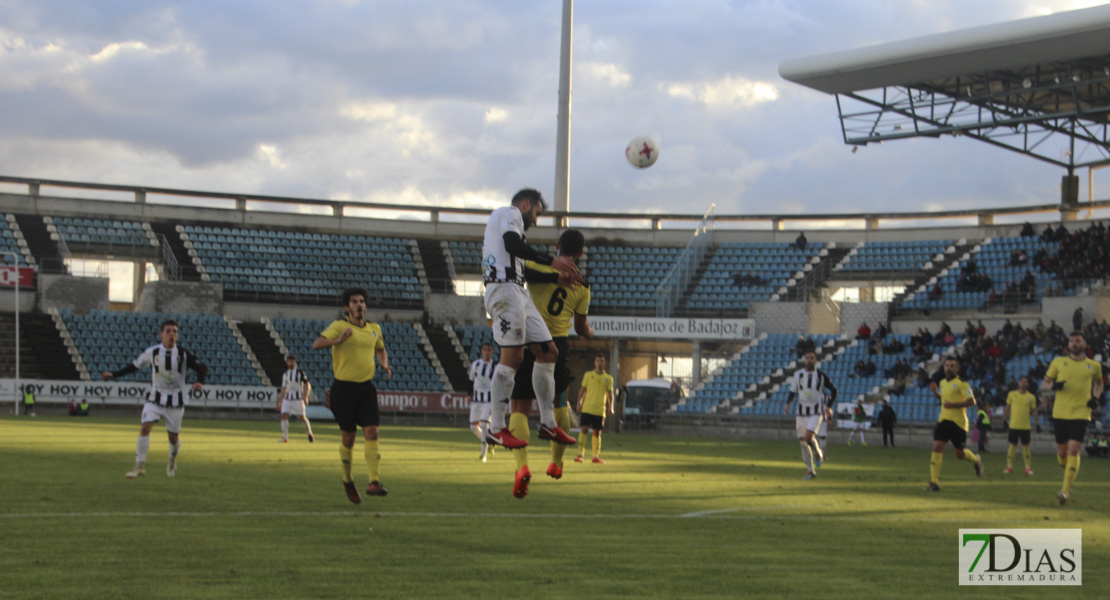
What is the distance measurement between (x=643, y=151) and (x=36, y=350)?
27.0 metres

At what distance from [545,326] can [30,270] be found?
1541 inches

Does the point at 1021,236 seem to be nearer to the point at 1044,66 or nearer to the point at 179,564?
the point at 1044,66

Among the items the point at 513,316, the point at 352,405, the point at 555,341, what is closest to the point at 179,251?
the point at 352,405

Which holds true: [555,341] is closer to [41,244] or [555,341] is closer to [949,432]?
[949,432]

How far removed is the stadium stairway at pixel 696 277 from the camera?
47.9 metres

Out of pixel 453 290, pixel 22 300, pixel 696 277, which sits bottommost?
pixel 22 300

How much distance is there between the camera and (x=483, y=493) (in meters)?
13.8

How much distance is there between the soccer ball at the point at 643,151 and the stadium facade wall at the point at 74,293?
77.7ft

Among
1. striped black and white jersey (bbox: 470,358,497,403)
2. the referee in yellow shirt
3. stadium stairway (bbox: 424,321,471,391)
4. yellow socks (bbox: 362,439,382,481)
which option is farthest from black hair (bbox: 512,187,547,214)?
stadium stairway (bbox: 424,321,471,391)

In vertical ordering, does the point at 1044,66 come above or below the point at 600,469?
above

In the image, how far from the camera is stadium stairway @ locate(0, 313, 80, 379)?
4022 centimetres

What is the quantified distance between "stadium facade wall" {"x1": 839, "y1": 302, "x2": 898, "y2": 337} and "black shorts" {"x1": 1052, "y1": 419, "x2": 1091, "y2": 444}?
98.0 feet

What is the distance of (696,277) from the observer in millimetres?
49719

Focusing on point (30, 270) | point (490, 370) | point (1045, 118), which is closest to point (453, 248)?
point (30, 270)
